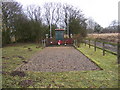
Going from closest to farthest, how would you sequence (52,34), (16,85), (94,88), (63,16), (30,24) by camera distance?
(94,88)
(16,85)
(30,24)
(52,34)
(63,16)

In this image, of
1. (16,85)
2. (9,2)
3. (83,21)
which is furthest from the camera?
(83,21)

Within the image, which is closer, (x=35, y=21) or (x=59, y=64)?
(x=59, y=64)

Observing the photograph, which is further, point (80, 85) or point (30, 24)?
point (30, 24)

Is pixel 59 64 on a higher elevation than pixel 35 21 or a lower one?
lower

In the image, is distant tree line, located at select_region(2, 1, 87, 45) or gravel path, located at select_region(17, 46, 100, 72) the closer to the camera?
gravel path, located at select_region(17, 46, 100, 72)

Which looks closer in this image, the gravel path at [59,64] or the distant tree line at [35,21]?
the gravel path at [59,64]

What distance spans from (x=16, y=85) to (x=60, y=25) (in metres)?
30.6

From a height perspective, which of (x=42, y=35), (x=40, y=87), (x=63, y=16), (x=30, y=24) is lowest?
(x=40, y=87)

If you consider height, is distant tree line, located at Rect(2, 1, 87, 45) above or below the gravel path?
above

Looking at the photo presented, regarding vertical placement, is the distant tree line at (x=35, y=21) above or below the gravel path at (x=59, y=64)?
above

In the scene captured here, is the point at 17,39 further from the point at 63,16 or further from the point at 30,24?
the point at 63,16

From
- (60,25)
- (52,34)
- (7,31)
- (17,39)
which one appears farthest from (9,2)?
(60,25)

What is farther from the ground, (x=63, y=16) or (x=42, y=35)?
(x=63, y=16)

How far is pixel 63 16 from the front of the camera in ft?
112
